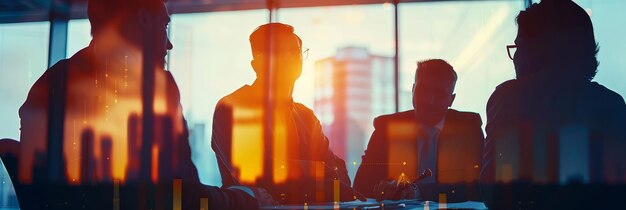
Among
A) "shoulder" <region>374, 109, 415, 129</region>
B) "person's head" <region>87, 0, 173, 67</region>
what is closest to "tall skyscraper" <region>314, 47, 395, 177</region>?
"shoulder" <region>374, 109, 415, 129</region>

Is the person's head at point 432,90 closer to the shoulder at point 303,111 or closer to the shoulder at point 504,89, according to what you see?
the shoulder at point 504,89

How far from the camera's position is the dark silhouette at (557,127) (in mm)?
2010

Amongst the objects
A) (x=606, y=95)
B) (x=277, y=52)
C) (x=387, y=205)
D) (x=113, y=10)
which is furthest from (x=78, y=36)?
(x=606, y=95)

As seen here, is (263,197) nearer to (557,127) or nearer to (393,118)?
(393,118)

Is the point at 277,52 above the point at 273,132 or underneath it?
above

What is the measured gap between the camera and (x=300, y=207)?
203cm

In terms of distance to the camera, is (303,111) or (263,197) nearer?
(263,197)

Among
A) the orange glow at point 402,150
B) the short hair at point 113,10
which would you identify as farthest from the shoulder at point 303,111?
the short hair at point 113,10

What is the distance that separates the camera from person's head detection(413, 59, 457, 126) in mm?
2688

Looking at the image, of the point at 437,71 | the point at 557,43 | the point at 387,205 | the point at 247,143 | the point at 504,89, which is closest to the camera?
the point at 387,205

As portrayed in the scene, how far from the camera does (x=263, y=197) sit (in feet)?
6.92

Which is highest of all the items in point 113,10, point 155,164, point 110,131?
point 113,10

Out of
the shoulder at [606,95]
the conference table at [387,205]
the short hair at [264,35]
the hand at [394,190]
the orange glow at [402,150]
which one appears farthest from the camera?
the short hair at [264,35]

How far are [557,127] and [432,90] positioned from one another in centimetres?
78
